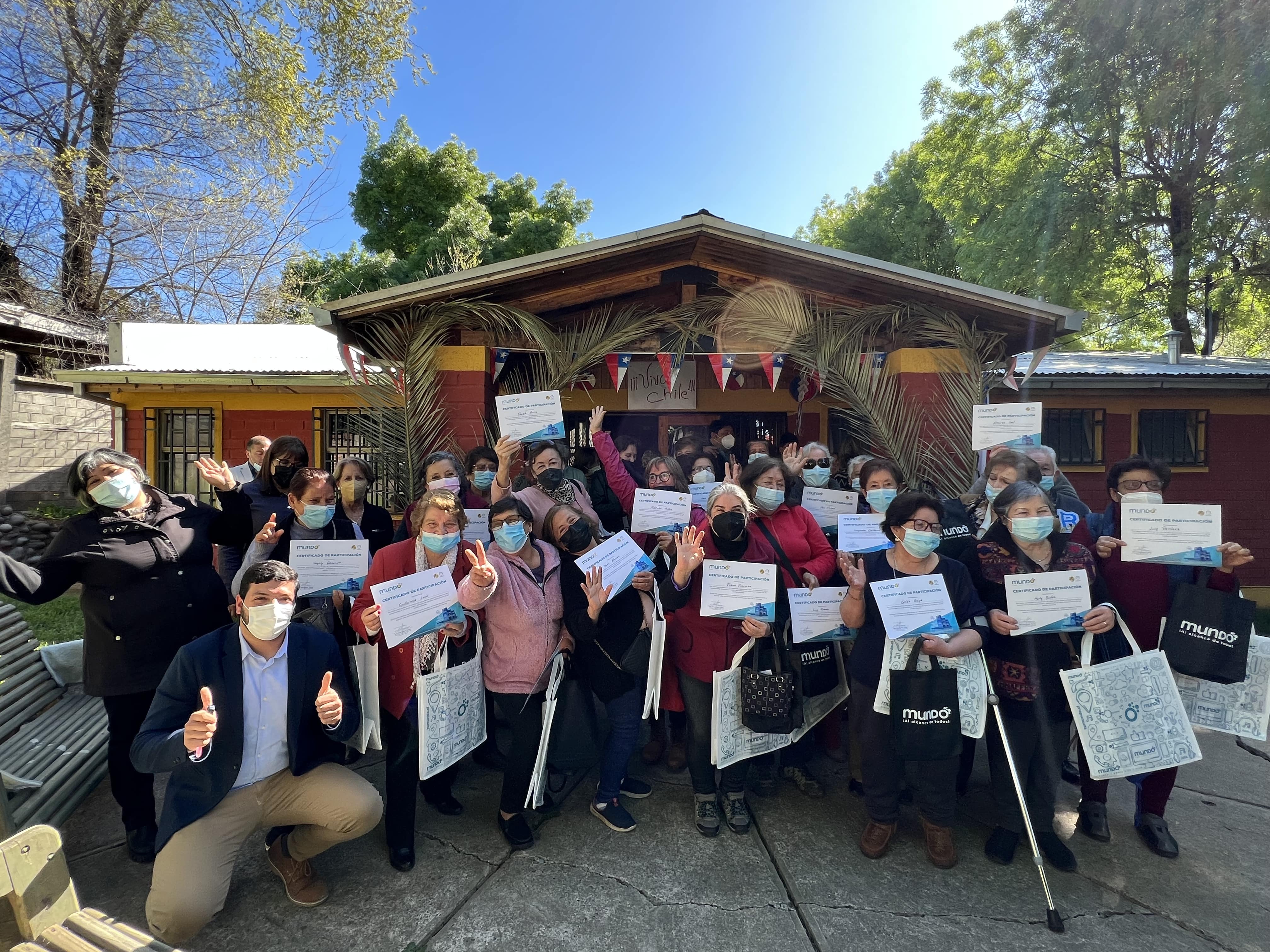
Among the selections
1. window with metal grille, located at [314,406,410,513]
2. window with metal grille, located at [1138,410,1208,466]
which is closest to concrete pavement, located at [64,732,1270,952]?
window with metal grille, located at [314,406,410,513]

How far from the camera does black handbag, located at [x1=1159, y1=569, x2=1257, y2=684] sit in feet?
10.2

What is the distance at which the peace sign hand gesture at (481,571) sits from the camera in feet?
9.76

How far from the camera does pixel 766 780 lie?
3854 mm

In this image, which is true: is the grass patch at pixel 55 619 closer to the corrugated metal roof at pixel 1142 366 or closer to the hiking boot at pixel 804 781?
the hiking boot at pixel 804 781

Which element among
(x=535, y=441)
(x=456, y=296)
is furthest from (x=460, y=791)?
(x=456, y=296)

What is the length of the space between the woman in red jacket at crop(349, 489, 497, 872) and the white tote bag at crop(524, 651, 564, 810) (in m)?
0.44

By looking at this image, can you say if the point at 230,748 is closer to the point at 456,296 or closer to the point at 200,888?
the point at 200,888

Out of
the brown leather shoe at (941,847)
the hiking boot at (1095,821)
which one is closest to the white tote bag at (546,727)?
the brown leather shoe at (941,847)

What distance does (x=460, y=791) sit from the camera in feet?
12.9

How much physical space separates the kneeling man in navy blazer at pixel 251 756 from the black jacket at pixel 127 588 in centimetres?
57

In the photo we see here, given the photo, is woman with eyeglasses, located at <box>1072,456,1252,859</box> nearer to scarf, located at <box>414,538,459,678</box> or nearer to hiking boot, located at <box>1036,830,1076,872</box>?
hiking boot, located at <box>1036,830,1076,872</box>

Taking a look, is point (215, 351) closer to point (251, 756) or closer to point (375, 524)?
point (375, 524)

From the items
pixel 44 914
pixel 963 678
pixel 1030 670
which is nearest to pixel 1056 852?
pixel 1030 670

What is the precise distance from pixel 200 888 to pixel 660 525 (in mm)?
2811
